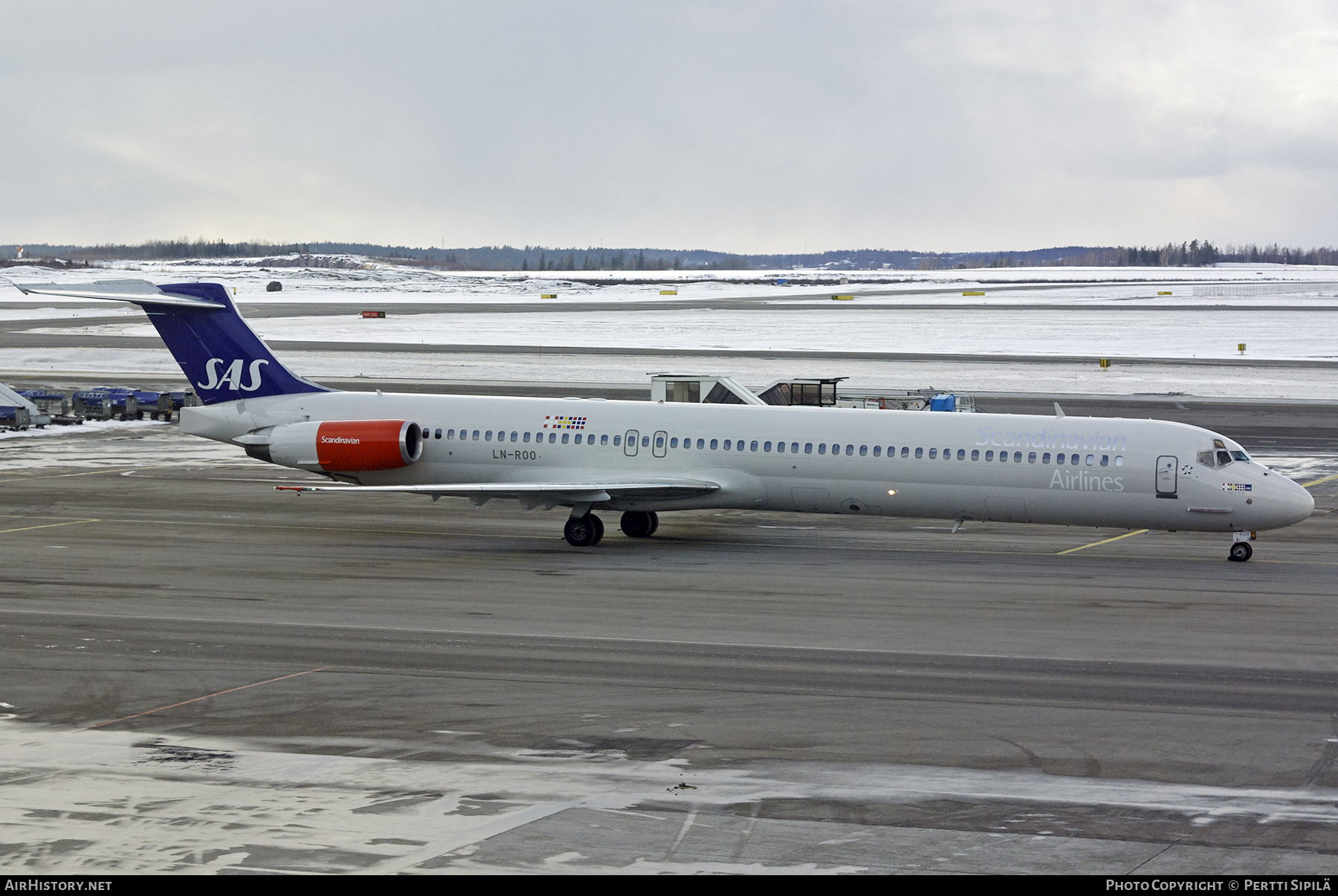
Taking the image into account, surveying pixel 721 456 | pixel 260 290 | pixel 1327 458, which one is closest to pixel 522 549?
pixel 721 456

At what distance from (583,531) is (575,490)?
1088mm

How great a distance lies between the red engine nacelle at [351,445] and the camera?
99.7 feet

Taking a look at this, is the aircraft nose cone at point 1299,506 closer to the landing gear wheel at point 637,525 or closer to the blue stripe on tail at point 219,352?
the landing gear wheel at point 637,525

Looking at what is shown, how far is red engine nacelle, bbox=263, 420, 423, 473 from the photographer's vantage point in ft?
99.7

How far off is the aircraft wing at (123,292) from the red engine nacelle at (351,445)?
4022 mm

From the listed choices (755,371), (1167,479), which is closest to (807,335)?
(755,371)

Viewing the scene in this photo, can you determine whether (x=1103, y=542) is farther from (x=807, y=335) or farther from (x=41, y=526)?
(x=807, y=335)

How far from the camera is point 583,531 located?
29.2 meters

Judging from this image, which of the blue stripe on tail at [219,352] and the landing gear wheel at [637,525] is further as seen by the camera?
the blue stripe on tail at [219,352]

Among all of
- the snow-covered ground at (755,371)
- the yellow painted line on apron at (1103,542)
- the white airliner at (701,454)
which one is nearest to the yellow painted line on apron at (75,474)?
the white airliner at (701,454)

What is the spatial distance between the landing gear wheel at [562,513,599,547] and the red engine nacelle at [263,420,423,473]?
13.5ft

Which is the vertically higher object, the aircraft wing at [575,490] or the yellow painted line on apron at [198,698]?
the aircraft wing at [575,490]

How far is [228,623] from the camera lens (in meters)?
21.8

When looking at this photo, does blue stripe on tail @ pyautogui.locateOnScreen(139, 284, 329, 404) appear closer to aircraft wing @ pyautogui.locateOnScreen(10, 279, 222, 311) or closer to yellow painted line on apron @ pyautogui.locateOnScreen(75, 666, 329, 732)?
aircraft wing @ pyautogui.locateOnScreen(10, 279, 222, 311)
